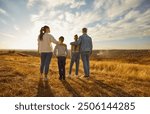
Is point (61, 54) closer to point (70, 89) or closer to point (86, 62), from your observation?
point (86, 62)

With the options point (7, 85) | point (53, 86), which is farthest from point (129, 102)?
point (7, 85)

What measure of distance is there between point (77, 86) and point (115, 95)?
4.47 feet

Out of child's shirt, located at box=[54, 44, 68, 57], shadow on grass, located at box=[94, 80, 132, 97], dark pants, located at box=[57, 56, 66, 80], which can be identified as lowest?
shadow on grass, located at box=[94, 80, 132, 97]

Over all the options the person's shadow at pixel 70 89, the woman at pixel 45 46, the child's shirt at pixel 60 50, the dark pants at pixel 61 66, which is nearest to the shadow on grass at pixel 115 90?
the person's shadow at pixel 70 89

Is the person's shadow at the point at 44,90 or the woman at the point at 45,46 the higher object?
the woman at the point at 45,46

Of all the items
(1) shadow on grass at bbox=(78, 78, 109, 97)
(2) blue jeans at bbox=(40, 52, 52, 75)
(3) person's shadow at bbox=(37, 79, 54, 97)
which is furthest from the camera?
(2) blue jeans at bbox=(40, 52, 52, 75)

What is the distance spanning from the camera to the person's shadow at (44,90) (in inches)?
273

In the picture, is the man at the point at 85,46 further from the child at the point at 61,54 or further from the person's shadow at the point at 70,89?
the person's shadow at the point at 70,89

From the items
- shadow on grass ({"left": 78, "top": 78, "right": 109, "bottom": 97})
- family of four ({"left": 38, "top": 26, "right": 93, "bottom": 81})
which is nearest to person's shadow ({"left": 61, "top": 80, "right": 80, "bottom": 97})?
shadow on grass ({"left": 78, "top": 78, "right": 109, "bottom": 97})

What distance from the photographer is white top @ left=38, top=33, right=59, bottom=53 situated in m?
8.80

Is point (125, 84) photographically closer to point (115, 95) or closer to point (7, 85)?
Result: point (115, 95)

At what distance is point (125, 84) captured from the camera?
28.8 ft

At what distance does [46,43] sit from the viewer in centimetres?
880

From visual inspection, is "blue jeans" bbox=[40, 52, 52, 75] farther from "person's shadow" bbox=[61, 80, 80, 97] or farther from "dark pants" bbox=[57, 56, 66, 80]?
"person's shadow" bbox=[61, 80, 80, 97]
